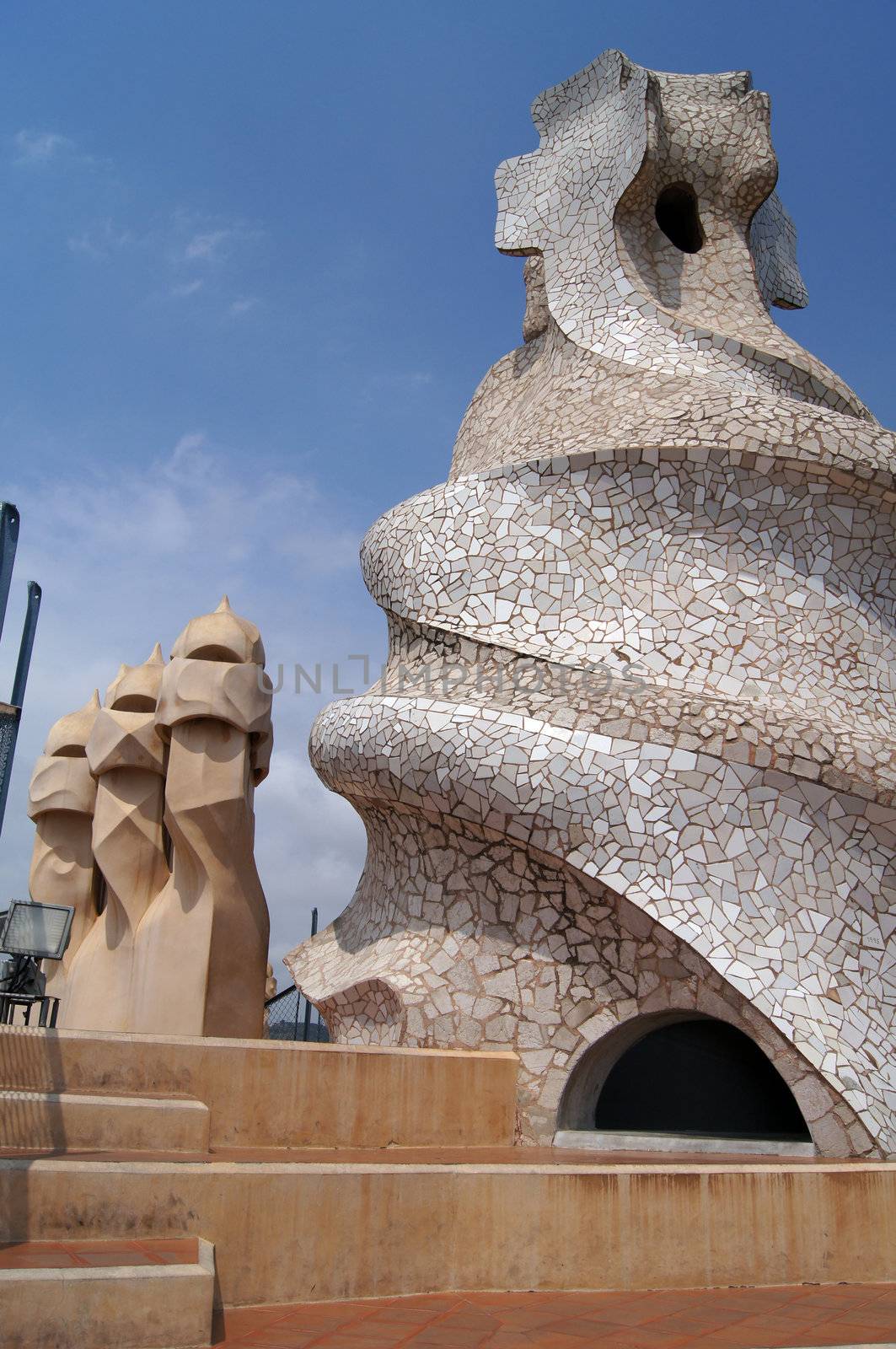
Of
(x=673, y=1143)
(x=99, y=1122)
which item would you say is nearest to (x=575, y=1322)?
(x=99, y=1122)

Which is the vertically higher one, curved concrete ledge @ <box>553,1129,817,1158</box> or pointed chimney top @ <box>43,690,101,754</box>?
pointed chimney top @ <box>43,690,101,754</box>

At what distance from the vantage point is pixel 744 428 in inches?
337

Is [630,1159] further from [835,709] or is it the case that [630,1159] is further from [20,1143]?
[835,709]

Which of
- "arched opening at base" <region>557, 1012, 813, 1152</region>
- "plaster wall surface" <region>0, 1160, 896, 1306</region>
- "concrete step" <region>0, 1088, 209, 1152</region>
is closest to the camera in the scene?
"plaster wall surface" <region>0, 1160, 896, 1306</region>

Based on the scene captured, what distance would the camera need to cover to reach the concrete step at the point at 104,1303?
3342mm

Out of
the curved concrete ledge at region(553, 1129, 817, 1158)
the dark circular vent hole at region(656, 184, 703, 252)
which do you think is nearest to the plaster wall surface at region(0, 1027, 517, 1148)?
the curved concrete ledge at region(553, 1129, 817, 1158)

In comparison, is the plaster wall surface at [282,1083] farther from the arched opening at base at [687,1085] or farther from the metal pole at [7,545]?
the metal pole at [7,545]

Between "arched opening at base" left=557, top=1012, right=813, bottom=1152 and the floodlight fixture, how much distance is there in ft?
11.7

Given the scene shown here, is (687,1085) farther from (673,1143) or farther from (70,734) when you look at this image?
(70,734)

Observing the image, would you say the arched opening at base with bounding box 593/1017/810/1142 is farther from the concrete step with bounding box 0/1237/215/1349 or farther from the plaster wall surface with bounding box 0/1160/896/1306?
the concrete step with bounding box 0/1237/215/1349

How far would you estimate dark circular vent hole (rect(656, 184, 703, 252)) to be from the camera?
11.3 metres

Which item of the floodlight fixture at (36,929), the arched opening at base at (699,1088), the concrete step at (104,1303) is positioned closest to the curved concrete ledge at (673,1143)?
the arched opening at base at (699,1088)

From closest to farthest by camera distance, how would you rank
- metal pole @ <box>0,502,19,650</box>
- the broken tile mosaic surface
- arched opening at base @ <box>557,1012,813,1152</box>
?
the broken tile mosaic surface
arched opening at base @ <box>557,1012,813,1152</box>
metal pole @ <box>0,502,19,650</box>

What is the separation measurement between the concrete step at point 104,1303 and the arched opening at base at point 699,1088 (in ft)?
16.2
